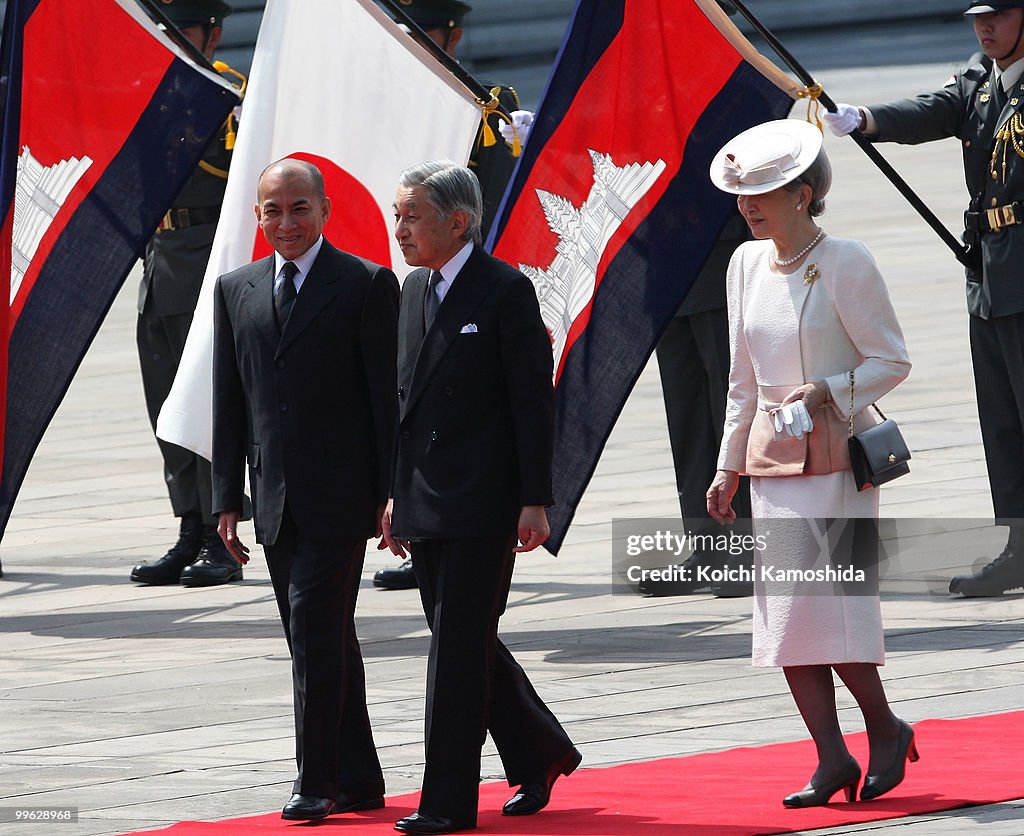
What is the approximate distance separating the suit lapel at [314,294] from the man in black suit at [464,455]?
0.29 metres

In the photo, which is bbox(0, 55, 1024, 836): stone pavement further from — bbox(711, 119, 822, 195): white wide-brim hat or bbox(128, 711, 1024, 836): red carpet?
bbox(711, 119, 822, 195): white wide-brim hat

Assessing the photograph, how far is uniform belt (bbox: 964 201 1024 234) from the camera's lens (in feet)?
28.0

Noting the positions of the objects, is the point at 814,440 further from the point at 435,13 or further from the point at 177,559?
the point at 177,559

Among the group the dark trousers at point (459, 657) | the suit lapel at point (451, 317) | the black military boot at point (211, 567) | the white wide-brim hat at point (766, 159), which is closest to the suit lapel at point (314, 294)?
the suit lapel at point (451, 317)

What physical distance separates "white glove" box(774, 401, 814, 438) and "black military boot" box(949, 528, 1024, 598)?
10.0 feet

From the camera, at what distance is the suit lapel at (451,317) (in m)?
5.88

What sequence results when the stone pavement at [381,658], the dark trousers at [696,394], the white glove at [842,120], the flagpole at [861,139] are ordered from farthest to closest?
the dark trousers at [696,394], the white glove at [842,120], the flagpole at [861,139], the stone pavement at [381,658]

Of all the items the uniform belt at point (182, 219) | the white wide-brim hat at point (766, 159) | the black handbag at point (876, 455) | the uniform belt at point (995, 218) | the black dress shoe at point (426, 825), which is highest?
the uniform belt at point (182, 219)

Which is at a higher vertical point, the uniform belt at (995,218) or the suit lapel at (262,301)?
the uniform belt at (995,218)

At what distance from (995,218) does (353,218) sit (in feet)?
8.03

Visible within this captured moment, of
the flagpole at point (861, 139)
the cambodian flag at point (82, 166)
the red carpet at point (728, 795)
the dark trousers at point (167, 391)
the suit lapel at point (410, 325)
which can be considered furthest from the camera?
the dark trousers at point (167, 391)

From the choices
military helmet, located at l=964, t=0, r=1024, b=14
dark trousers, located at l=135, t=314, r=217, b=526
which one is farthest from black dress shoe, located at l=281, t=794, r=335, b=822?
dark trousers, located at l=135, t=314, r=217, b=526

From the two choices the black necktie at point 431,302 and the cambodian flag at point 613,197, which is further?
the cambodian flag at point 613,197

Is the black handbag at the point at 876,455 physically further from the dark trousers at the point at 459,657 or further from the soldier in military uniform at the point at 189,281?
the soldier in military uniform at the point at 189,281
